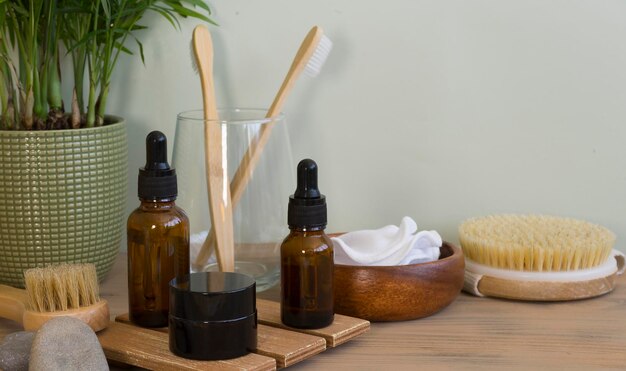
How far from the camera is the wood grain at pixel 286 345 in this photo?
68cm

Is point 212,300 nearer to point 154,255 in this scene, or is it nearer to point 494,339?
point 154,255

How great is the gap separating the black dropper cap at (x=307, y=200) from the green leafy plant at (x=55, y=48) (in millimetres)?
301

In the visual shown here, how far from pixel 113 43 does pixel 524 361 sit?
1.88 feet

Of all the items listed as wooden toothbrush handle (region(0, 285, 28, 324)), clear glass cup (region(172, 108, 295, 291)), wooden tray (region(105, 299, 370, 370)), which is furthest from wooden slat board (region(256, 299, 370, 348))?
wooden toothbrush handle (region(0, 285, 28, 324))

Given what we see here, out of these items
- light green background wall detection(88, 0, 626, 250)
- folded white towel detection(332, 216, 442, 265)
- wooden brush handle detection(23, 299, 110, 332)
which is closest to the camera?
Answer: wooden brush handle detection(23, 299, 110, 332)

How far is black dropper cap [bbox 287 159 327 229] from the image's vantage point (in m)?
0.73

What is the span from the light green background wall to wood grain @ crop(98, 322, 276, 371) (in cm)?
38

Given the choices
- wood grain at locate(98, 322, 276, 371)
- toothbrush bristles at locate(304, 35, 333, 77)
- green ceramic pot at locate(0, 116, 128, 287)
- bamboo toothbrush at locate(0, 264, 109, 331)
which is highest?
toothbrush bristles at locate(304, 35, 333, 77)

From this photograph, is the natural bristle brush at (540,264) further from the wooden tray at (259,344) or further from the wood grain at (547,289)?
the wooden tray at (259,344)

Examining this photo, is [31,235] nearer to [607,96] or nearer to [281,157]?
[281,157]

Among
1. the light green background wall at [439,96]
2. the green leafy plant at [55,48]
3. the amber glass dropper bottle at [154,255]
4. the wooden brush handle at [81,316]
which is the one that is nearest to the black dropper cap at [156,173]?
the amber glass dropper bottle at [154,255]

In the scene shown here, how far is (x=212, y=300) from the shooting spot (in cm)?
65

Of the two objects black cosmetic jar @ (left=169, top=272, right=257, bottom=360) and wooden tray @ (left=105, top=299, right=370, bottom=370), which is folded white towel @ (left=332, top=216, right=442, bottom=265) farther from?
black cosmetic jar @ (left=169, top=272, right=257, bottom=360)

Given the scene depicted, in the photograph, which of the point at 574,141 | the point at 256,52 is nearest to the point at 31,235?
the point at 256,52
